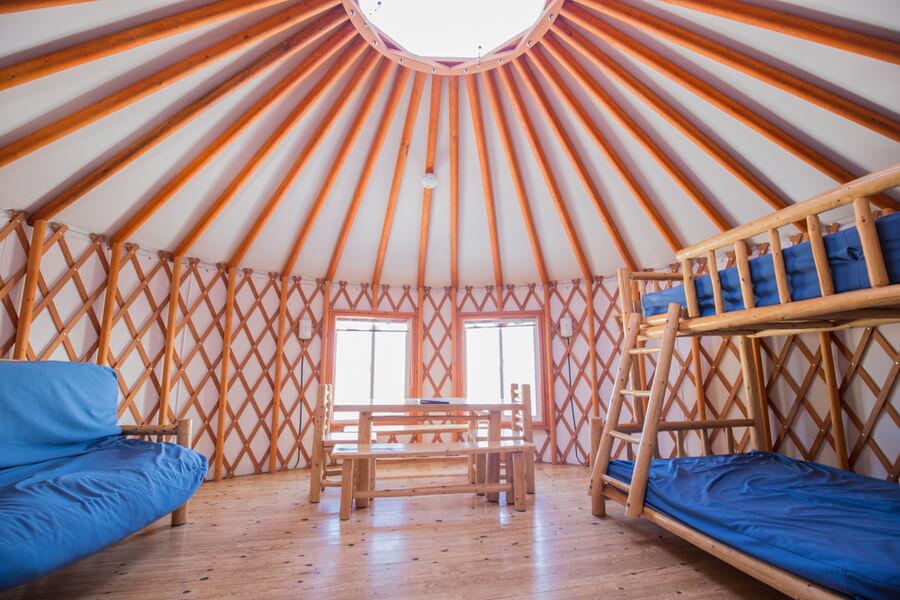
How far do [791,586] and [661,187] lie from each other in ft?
9.20

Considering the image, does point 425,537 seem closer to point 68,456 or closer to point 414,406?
point 414,406

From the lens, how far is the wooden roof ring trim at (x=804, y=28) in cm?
192

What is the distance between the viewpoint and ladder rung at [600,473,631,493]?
7.34 feet

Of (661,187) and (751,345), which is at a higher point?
(661,187)

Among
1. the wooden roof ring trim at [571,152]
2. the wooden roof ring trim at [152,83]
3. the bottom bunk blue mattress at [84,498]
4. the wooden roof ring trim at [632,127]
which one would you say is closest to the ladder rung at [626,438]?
the wooden roof ring trim at [632,127]

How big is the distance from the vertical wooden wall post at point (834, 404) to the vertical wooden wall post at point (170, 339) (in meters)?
4.90

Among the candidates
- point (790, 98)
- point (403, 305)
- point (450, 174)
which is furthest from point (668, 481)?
point (403, 305)

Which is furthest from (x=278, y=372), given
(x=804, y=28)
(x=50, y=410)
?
(x=804, y=28)

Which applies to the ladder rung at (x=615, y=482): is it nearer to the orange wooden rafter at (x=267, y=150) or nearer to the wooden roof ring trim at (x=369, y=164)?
the wooden roof ring trim at (x=369, y=164)

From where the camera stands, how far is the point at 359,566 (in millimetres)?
1891

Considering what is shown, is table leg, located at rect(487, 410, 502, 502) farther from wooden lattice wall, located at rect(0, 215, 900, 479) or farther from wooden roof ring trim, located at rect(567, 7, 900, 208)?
wooden roof ring trim, located at rect(567, 7, 900, 208)

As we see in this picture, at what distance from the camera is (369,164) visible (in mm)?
3533

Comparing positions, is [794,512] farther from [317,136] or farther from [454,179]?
[317,136]

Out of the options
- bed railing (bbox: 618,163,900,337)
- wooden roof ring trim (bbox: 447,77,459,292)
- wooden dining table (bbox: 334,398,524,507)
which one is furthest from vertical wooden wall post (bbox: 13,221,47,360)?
bed railing (bbox: 618,163,900,337)
